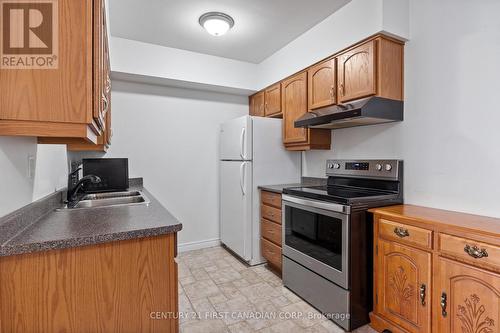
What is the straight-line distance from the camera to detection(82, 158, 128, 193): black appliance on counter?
2.92 metres

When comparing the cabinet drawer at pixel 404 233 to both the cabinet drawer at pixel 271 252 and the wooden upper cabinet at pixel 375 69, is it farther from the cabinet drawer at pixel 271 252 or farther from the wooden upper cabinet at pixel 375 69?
the cabinet drawer at pixel 271 252

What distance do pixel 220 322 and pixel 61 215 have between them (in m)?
1.33

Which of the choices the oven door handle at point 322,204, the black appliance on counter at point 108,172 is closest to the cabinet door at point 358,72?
the oven door handle at point 322,204

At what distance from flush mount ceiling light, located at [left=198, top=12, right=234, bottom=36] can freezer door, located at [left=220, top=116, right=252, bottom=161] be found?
0.90 meters

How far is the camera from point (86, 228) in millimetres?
1188

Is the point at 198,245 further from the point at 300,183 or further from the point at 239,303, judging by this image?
the point at 300,183

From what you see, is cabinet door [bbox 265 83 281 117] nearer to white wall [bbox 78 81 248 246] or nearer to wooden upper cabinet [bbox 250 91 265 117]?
wooden upper cabinet [bbox 250 91 265 117]

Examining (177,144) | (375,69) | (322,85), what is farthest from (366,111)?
(177,144)

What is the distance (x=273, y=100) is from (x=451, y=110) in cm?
190

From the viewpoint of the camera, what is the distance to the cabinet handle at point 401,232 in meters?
1.68

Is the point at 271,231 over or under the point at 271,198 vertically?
under

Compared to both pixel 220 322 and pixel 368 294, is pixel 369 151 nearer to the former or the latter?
pixel 368 294

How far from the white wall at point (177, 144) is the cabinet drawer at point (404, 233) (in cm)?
237

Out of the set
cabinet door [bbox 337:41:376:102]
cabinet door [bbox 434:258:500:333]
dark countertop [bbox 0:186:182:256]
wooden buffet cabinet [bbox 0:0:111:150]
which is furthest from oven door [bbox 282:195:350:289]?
wooden buffet cabinet [bbox 0:0:111:150]
